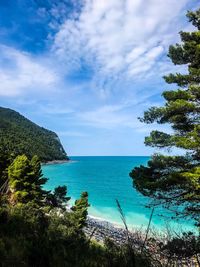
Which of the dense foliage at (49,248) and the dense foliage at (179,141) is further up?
the dense foliage at (179,141)

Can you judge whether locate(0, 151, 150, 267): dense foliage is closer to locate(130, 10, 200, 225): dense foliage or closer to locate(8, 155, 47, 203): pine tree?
locate(130, 10, 200, 225): dense foliage

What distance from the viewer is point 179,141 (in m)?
10.8

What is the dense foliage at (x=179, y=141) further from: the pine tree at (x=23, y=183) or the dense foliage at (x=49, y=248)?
the pine tree at (x=23, y=183)

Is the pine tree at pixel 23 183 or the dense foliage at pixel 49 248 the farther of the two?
the pine tree at pixel 23 183

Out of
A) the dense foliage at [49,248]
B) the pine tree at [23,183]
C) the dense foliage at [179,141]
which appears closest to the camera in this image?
the dense foliage at [49,248]

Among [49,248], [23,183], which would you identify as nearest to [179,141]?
[49,248]

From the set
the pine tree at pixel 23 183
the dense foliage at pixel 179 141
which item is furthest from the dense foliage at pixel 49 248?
the pine tree at pixel 23 183

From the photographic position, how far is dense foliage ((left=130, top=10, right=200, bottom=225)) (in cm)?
1059

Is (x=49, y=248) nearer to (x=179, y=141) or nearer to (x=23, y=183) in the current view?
(x=179, y=141)

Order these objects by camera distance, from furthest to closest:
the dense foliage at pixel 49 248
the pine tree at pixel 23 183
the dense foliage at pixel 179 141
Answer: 1. the pine tree at pixel 23 183
2. the dense foliage at pixel 179 141
3. the dense foliage at pixel 49 248

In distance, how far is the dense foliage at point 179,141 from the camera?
34.7 feet

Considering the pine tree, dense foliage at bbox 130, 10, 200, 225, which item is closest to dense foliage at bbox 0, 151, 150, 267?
dense foliage at bbox 130, 10, 200, 225

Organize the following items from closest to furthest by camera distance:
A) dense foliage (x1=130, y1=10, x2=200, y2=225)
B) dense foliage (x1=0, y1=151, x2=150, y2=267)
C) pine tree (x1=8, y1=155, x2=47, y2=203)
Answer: dense foliage (x1=0, y1=151, x2=150, y2=267), dense foliage (x1=130, y1=10, x2=200, y2=225), pine tree (x1=8, y1=155, x2=47, y2=203)

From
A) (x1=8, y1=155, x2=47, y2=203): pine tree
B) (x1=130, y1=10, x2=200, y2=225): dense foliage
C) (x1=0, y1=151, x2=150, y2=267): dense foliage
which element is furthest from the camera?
(x1=8, y1=155, x2=47, y2=203): pine tree
